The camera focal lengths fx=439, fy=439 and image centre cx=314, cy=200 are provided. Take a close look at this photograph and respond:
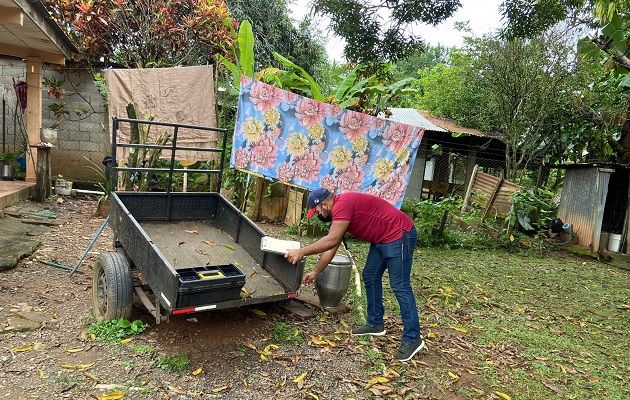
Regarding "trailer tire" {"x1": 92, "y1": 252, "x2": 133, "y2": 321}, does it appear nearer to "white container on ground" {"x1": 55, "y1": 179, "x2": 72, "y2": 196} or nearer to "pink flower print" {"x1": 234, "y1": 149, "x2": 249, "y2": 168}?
"pink flower print" {"x1": 234, "y1": 149, "x2": 249, "y2": 168}

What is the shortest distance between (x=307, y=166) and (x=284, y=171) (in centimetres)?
39

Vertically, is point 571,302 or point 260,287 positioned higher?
point 260,287

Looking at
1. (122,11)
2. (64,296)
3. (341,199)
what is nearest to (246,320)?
(341,199)

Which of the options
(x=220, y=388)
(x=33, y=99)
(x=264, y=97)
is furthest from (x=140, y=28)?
(x=220, y=388)

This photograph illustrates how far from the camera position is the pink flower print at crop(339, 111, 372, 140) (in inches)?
284

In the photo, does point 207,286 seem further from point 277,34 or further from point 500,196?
point 277,34

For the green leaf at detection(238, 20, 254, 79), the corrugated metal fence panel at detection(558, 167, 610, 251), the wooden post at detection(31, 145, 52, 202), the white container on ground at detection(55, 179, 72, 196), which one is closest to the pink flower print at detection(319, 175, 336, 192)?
the green leaf at detection(238, 20, 254, 79)

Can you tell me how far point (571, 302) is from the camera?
6.23m

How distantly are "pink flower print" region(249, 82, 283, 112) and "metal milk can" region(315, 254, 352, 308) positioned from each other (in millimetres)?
3310

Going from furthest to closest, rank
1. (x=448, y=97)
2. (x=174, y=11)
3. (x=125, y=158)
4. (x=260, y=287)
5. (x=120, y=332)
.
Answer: (x=448, y=97), (x=174, y=11), (x=125, y=158), (x=260, y=287), (x=120, y=332)

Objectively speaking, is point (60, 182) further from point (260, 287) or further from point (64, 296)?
point (260, 287)

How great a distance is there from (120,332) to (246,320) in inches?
45.2

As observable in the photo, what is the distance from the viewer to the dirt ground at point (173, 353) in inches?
125

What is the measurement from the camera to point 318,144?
7273 mm
